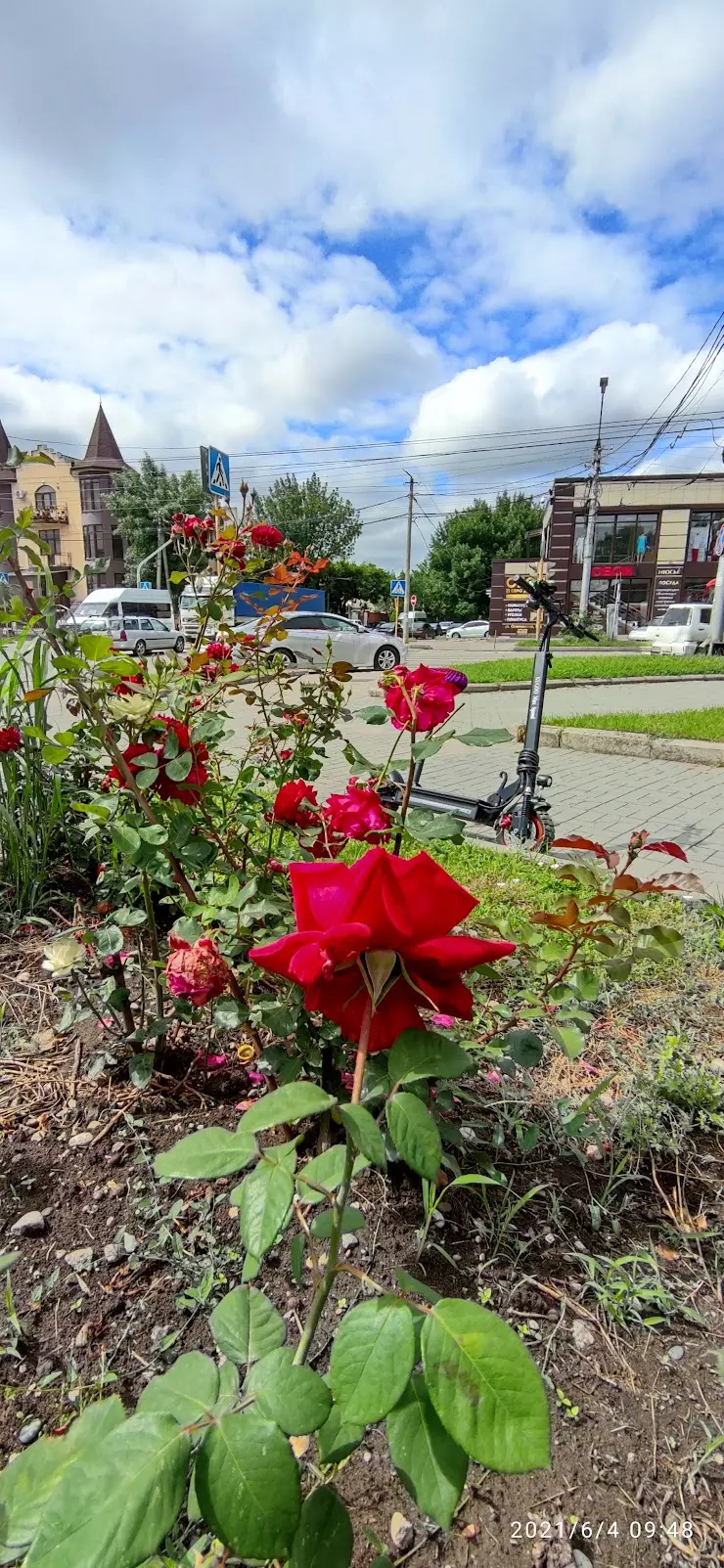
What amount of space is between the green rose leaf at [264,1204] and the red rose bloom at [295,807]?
2.87 feet

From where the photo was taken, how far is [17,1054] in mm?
1826

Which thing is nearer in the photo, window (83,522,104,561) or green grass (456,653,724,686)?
green grass (456,653,724,686)

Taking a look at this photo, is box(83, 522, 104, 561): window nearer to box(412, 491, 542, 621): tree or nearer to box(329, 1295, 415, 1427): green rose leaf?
box(412, 491, 542, 621): tree

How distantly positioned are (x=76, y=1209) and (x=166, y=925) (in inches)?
36.4

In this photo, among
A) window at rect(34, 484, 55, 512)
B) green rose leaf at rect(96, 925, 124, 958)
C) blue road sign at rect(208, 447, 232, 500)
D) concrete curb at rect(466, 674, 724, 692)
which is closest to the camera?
green rose leaf at rect(96, 925, 124, 958)

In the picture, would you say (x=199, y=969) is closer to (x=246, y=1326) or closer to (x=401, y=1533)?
(x=246, y=1326)

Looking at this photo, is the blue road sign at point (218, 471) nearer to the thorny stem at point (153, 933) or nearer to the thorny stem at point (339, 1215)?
the thorny stem at point (153, 933)

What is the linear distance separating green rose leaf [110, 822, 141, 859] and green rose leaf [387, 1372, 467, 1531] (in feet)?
3.11

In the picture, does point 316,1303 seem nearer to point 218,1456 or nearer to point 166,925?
point 218,1456

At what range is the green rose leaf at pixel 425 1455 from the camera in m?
0.50

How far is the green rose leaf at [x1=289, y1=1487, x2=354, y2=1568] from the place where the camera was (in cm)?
56

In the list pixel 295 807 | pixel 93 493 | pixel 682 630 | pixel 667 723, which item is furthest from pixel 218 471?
pixel 93 493

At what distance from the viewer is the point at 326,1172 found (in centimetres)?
70

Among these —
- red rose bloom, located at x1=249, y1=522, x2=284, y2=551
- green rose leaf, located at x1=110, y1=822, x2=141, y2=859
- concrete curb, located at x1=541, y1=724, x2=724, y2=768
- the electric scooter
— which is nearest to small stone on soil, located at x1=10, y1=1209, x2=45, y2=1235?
green rose leaf, located at x1=110, y1=822, x2=141, y2=859
